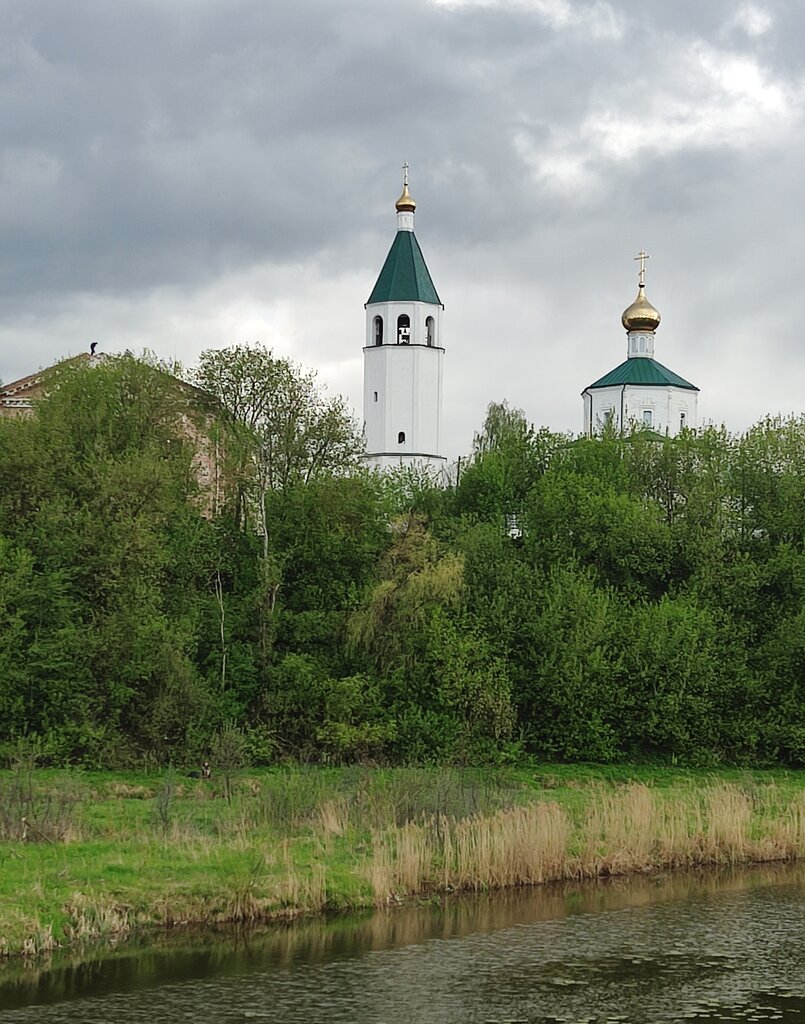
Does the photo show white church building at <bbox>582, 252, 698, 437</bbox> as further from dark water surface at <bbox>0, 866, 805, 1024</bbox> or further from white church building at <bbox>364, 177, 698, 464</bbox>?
dark water surface at <bbox>0, 866, 805, 1024</bbox>

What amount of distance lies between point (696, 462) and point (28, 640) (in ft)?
61.6

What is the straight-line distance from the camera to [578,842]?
2222cm

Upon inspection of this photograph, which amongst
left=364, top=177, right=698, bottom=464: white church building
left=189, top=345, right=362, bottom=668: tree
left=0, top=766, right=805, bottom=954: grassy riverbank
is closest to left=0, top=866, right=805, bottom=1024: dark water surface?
left=0, top=766, right=805, bottom=954: grassy riverbank

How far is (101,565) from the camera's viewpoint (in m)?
32.8

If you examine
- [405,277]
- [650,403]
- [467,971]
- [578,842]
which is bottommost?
[467,971]

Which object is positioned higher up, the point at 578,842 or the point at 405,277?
the point at 405,277

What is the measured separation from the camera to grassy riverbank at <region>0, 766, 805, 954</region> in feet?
59.1

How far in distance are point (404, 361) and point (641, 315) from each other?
46.8 ft

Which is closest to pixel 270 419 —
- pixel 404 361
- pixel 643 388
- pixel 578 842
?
pixel 578 842

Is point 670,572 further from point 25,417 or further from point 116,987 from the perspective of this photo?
point 116,987

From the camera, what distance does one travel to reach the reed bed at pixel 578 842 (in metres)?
20.5

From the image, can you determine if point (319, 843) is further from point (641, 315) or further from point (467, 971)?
point (641, 315)

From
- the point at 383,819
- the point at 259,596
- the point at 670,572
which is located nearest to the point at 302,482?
the point at 259,596

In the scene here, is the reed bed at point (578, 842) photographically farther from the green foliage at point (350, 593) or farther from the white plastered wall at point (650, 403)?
the white plastered wall at point (650, 403)
